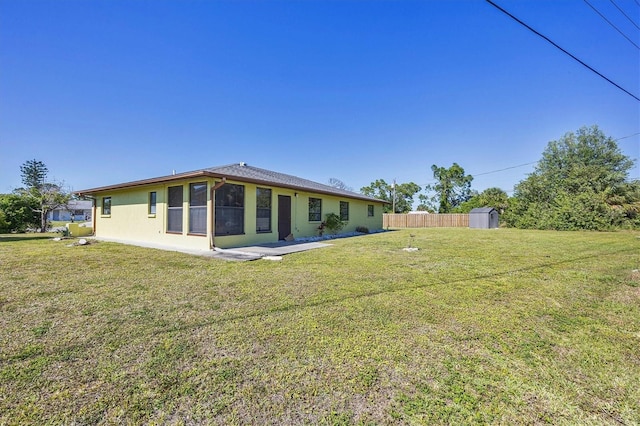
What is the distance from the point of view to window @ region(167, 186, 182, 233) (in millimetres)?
9633

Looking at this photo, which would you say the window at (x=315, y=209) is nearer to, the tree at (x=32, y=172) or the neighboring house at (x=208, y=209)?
the neighboring house at (x=208, y=209)

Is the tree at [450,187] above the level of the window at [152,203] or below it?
above

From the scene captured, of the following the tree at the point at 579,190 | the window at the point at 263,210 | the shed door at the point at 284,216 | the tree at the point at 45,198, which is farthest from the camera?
the tree at the point at 579,190

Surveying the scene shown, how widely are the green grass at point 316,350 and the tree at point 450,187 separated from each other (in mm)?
35296

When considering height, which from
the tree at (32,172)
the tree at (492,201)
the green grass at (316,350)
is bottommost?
the green grass at (316,350)

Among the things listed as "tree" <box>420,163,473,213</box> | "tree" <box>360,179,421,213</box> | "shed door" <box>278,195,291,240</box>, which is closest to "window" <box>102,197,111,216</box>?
"shed door" <box>278,195,291,240</box>

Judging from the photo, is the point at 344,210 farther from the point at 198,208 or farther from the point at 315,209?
the point at 198,208

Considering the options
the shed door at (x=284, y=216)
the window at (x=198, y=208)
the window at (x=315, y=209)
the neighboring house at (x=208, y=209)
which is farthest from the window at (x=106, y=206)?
the window at (x=315, y=209)

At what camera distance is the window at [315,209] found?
1314 cm

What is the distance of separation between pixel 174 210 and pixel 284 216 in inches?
160

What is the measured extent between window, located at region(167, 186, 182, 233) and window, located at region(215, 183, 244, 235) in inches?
66.4

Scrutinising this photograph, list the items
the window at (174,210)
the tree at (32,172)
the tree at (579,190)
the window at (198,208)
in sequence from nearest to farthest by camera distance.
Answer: the window at (198,208) → the window at (174,210) → the tree at (579,190) → the tree at (32,172)

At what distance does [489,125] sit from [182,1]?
60.2ft

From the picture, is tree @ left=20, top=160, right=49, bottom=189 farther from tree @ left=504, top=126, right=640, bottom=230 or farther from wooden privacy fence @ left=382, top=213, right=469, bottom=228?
tree @ left=504, top=126, right=640, bottom=230
